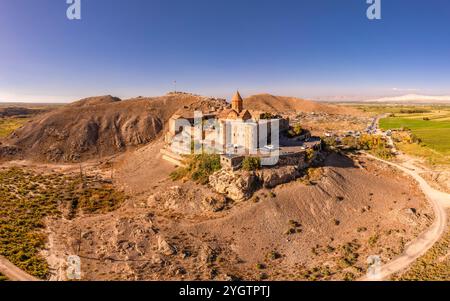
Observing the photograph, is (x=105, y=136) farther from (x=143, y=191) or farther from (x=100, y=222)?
(x=100, y=222)

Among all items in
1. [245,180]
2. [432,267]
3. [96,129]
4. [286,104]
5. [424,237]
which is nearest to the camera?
[432,267]

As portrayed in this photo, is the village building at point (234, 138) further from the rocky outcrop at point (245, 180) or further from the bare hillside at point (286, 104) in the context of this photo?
the bare hillside at point (286, 104)

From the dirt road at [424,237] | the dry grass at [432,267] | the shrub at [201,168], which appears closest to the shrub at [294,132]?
the shrub at [201,168]

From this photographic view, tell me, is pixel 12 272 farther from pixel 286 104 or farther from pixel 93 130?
pixel 286 104

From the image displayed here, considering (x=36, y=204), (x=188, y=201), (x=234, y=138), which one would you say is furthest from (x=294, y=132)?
(x=36, y=204)

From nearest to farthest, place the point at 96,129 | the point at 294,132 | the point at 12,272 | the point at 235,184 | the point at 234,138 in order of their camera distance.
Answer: the point at 12,272
the point at 235,184
the point at 234,138
the point at 294,132
the point at 96,129

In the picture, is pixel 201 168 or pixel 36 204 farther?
pixel 201 168
